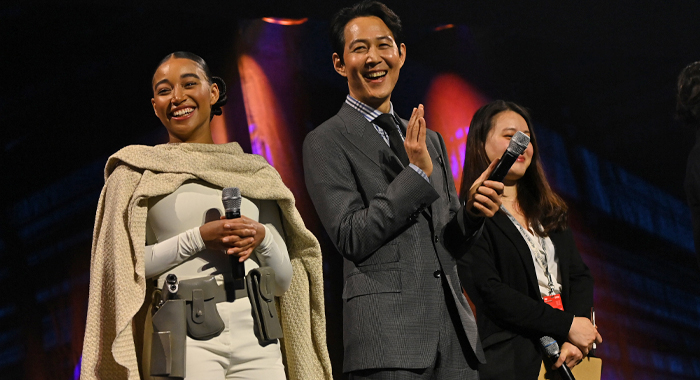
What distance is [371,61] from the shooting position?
6.37ft

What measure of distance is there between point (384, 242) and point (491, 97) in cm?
247

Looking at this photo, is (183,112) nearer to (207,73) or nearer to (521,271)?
(207,73)

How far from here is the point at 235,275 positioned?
1774mm

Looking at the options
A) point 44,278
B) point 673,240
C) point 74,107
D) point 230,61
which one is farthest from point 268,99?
point 673,240

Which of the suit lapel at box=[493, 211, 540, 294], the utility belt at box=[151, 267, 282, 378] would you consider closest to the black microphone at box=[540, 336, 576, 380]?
the suit lapel at box=[493, 211, 540, 294]

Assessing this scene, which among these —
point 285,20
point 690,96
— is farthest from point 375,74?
point 285,20

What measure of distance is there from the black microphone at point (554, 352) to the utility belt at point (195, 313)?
820mm

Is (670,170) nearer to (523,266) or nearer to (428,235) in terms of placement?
(523,266)

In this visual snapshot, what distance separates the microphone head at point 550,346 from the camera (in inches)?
82.7

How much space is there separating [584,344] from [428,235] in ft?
2.39

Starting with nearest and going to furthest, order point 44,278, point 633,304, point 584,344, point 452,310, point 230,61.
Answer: point 452,310 → point 584,344 → point 44,278 → point 230,61 → point 633,304

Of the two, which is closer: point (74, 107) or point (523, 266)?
point (523, 266)

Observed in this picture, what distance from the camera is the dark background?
130 inches

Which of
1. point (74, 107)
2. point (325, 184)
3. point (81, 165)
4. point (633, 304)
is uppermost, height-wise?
point (74, 107)
